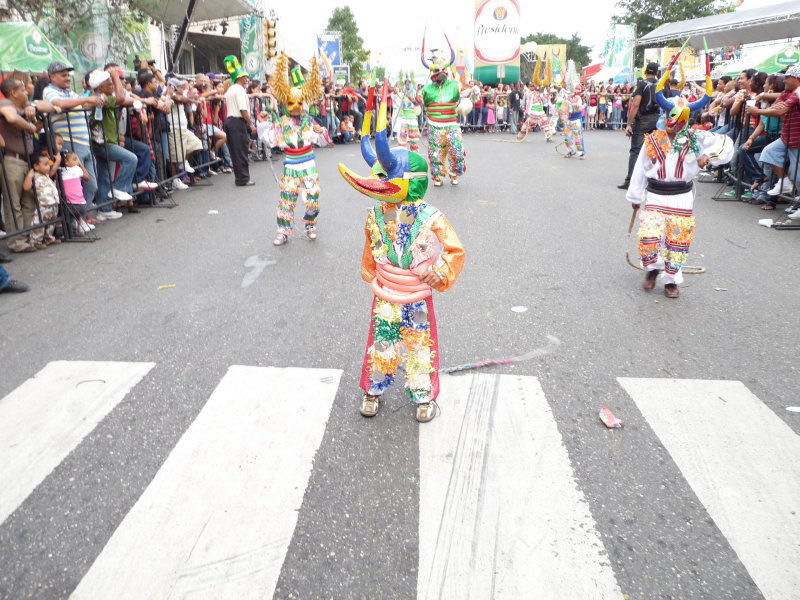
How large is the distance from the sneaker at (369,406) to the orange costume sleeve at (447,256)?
2.62 feet

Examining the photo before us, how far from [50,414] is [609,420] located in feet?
10.4

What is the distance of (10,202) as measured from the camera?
7070 millimetres

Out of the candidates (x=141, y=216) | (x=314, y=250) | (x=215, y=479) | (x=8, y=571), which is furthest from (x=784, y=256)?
(x=141, y=216)

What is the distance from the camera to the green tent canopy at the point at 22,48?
749 cm

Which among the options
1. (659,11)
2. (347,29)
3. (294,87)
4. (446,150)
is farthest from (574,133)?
(347,29)

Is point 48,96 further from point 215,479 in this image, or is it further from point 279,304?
point 215,479

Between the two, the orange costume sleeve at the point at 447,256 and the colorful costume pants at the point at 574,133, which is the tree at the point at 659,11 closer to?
the colorful costume pants at the point at 574,133

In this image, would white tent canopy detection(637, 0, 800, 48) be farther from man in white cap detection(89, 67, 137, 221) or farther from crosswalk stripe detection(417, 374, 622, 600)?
crosswalk stripe detection(417, 374, 622, 600)

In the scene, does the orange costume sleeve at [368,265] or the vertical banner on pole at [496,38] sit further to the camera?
the vertical banner on pole at [496,38]

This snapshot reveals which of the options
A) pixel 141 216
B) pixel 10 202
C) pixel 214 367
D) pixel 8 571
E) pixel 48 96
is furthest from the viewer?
pixel 141 216

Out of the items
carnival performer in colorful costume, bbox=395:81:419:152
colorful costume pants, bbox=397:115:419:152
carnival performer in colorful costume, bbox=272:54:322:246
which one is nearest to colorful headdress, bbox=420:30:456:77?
carnival performer in colorful costume, bbox=395:81:419:152

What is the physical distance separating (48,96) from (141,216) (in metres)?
2.00

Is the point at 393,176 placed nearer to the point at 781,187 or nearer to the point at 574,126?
the point at 781,187

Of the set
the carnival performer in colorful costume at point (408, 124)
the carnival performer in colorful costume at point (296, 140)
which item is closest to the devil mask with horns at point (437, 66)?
the carnival performer in colorful costume at point (408, 124)
